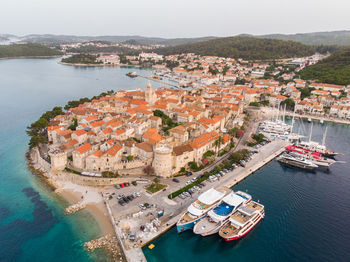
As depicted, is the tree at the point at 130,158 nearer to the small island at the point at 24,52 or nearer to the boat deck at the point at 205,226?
the boat deck at the point at 205,226

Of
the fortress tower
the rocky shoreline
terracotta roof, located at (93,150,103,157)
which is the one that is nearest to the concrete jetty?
the rocky shoreline

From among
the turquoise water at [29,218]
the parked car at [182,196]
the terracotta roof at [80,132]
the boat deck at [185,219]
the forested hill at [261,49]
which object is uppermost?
the forested hill at [261,49]

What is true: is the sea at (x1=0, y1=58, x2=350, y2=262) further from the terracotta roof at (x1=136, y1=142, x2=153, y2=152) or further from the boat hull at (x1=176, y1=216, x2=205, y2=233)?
the terracotta roof at (x1=136, y1=142, x2=153, y2=152)

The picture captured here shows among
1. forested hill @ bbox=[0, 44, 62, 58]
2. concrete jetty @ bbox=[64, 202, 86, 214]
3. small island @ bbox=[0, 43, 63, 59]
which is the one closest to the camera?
concrete jetty @ bbox=[64, 202, 86, 214]

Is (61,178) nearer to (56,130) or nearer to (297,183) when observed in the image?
(56,130)

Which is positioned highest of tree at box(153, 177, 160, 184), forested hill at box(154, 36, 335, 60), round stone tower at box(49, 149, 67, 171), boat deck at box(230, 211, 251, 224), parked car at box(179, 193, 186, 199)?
forested hill at box(154, 36, 335, 60)

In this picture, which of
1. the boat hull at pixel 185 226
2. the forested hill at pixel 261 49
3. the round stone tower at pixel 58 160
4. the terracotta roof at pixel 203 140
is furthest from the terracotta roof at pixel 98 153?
the forested hill at pixel 261 49

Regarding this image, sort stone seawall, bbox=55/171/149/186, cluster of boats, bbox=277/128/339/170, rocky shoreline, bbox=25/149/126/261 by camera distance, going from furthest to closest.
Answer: cluster of boats, bbox=277/128/339/170
stone seawall, bbox=55/171/149/186
rocky shoreline, bbox=25/149/126/261

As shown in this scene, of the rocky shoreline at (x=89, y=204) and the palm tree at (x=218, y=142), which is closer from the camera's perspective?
the rocky shoreline at (x=89, y=204)
